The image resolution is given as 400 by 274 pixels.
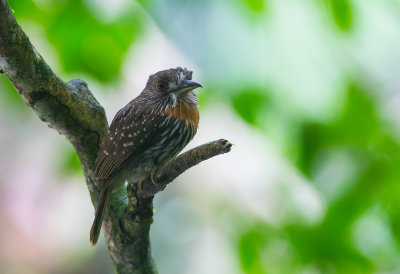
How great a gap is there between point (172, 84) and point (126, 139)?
18.2 inches

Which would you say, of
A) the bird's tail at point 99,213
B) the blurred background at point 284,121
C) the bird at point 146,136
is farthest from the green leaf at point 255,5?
the bird's tail at point 99,213

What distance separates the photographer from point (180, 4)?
165 cm

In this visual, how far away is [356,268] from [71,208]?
2355 mm

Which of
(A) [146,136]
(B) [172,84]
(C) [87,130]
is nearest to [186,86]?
(B) [172,84]

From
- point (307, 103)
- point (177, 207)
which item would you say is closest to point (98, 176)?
point (307, 103)

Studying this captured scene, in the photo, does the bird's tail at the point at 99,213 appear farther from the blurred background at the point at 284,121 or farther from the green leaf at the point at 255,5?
the green leaf at the point at 255,5

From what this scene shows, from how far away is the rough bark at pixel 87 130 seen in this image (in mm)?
1987

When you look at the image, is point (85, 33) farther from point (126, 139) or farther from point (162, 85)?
point (162, 85)

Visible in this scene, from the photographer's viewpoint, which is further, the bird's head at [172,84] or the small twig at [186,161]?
the bird's head at [172,84]

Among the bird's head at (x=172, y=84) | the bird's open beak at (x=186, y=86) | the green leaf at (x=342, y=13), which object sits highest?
the bird's head at (x=172, y=84)

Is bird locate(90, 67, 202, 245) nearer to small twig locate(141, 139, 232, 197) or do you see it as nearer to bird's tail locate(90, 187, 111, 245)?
bird's tail locate(90, 187, 111, 245)

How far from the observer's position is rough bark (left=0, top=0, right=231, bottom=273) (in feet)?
6.52

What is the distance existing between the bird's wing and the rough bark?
0.07 meters

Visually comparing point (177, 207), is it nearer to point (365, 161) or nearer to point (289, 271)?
point (289, 271)
